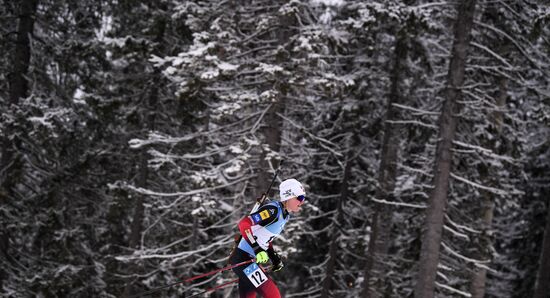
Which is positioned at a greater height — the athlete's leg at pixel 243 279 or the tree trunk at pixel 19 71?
the tree trunk at pixel 19 71

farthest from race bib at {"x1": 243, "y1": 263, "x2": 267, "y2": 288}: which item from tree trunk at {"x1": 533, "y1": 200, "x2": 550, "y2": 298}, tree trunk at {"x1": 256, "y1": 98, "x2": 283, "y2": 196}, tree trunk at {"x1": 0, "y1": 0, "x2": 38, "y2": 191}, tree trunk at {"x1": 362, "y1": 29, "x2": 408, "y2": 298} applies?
tree trunk at {"x1": 533, "y1": 200, "x2": 550, "y2": 298}

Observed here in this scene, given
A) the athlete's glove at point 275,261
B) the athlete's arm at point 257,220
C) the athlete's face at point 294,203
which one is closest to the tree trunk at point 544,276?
the athlete's glove at point 275,261

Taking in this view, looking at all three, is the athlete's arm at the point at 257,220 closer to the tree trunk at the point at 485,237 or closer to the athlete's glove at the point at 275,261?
the athlete's glove at the point at 275,261

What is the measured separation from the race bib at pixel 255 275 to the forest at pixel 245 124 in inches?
196

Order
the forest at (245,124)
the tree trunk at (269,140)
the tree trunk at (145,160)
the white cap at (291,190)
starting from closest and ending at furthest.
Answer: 1. the white cap at (291,190)
2. the tree trunk at (269,140)
3. the forest at (245,124)
4. the tree trunk at (145,160)

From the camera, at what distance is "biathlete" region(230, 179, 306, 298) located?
6.82 metres

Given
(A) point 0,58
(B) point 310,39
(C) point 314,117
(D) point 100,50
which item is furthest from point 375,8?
(A) point 0,58

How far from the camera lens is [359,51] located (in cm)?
1834

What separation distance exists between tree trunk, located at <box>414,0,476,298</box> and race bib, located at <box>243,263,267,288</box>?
7.27 meters

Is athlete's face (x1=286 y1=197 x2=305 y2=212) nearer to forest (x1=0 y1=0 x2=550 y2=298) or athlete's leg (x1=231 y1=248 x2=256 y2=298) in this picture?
athlete's leg (x1=231 y1=248 x2=256 y2=298)

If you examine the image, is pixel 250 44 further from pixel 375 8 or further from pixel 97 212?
pixel 97 212

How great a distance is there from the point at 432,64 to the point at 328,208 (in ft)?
28.5

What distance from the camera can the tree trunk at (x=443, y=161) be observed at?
42.9 ft

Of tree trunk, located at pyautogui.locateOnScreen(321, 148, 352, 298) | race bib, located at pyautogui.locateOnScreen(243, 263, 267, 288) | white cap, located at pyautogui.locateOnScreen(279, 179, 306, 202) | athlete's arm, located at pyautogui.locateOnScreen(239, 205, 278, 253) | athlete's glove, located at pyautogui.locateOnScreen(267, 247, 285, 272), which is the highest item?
white cap, located at pyautogui.locateOnScreen(279, 179, 306, 202)
